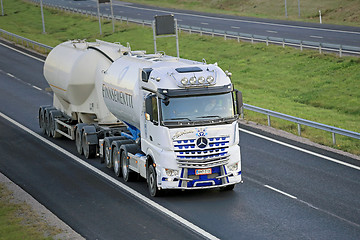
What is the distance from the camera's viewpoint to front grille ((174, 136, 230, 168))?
64.6 ft

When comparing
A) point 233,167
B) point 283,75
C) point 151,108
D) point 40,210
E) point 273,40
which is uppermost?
point 151,108

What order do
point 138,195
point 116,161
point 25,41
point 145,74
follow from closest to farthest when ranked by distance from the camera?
point 145,74 < point 138,195 < point 116,161 < point 25,41

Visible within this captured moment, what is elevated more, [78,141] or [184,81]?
[184,81]

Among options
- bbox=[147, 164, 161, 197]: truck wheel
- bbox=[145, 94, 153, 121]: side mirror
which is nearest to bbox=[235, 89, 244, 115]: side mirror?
bbox=[145, 94, 153, 121]: side mirror

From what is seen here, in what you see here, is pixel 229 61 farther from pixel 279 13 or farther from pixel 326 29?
pixel 279 13

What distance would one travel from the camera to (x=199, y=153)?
19.7 metres

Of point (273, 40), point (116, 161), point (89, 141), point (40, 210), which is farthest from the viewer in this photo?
point (273, 40)

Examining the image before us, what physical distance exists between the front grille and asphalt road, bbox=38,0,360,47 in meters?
37.2

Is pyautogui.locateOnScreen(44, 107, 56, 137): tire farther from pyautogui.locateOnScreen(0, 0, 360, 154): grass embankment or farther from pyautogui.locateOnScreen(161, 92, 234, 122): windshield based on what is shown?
pyautogui.locateOnScreen(161, 92, 234, 122): windshield

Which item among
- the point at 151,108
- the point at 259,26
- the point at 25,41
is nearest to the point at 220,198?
the point at 151,108

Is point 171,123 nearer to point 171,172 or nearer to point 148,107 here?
point 148,107

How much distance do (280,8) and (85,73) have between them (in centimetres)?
6331

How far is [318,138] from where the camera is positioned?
2884 centimetres

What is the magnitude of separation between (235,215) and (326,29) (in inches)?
1959
